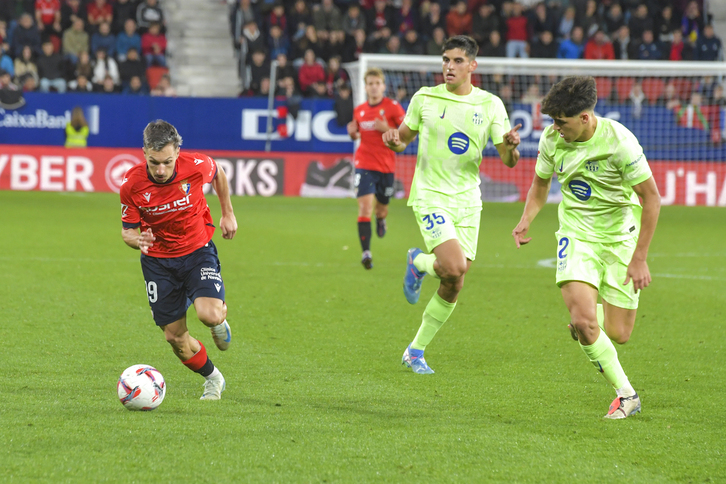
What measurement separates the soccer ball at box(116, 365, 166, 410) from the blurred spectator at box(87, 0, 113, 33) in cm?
1791

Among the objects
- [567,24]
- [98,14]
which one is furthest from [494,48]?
[98,14]

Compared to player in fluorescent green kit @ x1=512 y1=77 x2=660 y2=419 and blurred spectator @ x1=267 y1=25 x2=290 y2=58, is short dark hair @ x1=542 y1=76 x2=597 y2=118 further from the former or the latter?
blurred spectator @ x1=267 y1=25 x2=290 y2=58

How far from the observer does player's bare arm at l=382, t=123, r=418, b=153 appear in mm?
6242

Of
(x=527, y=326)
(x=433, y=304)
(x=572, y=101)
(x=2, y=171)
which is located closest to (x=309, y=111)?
(x=2, y=171)

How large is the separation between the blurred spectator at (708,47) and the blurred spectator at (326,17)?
8293 mm

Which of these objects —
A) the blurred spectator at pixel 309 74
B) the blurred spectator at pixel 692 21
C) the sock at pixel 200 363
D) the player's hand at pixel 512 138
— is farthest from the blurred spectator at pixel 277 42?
the sock at pixel 200 363

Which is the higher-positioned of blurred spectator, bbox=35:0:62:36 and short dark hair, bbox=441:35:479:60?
short dark hair, bbox=441:35:479:60

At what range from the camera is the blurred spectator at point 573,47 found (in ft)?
71.7

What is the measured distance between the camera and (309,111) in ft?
63.7

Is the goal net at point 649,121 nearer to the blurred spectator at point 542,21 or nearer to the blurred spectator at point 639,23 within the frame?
the blurred spectator at point 542,21

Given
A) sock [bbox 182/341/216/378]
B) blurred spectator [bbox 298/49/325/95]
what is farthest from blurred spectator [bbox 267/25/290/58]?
sock [bbox 182/341/216/378]

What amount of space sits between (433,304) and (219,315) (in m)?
1.60

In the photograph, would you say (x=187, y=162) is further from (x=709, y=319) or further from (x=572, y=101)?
(x=709, y=319)

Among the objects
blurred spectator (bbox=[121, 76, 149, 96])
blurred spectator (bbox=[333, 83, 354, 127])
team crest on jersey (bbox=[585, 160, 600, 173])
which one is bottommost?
blurred spectator (bbox=[333, 83, 354, 127])
